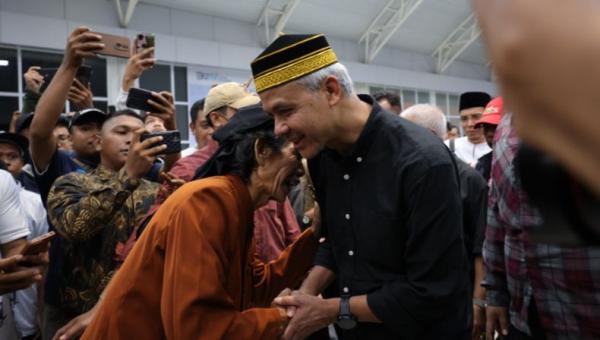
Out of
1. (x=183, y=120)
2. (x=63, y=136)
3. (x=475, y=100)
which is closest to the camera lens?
(x=63, y=136)

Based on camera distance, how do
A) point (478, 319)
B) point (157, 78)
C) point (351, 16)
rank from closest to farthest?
point (478, 319) < point (157, 78) < point (351, 16)

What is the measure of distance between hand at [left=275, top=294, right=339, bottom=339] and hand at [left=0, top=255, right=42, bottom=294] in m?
1.01

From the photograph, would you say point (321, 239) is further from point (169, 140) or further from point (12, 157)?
point (12, 157)

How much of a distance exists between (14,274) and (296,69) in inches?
53.5

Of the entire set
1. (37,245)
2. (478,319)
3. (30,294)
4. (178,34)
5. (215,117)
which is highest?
(178,34)

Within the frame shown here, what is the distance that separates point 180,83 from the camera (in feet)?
36.0

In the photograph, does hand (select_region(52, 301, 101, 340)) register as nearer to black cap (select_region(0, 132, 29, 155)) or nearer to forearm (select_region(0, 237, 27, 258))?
forearm (select_region(0, 237, 27, 258))

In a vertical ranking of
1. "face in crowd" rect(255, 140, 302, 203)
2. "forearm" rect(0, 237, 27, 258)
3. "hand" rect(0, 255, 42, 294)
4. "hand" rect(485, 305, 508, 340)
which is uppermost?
"face in crowd" rect(255, 140, 302, 203)

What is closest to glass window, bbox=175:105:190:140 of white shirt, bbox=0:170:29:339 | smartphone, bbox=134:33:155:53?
smartphone, bbox=134:33:155:53

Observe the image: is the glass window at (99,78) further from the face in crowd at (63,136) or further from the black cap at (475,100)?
the black cap at (475,100)

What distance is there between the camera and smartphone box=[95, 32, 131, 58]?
301 cm

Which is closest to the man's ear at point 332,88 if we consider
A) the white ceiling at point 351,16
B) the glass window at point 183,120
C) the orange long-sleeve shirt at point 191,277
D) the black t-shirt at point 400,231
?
the black t-shirt at point 400,231

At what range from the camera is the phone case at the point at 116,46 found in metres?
3.01

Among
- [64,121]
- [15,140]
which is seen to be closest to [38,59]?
[64,121]
